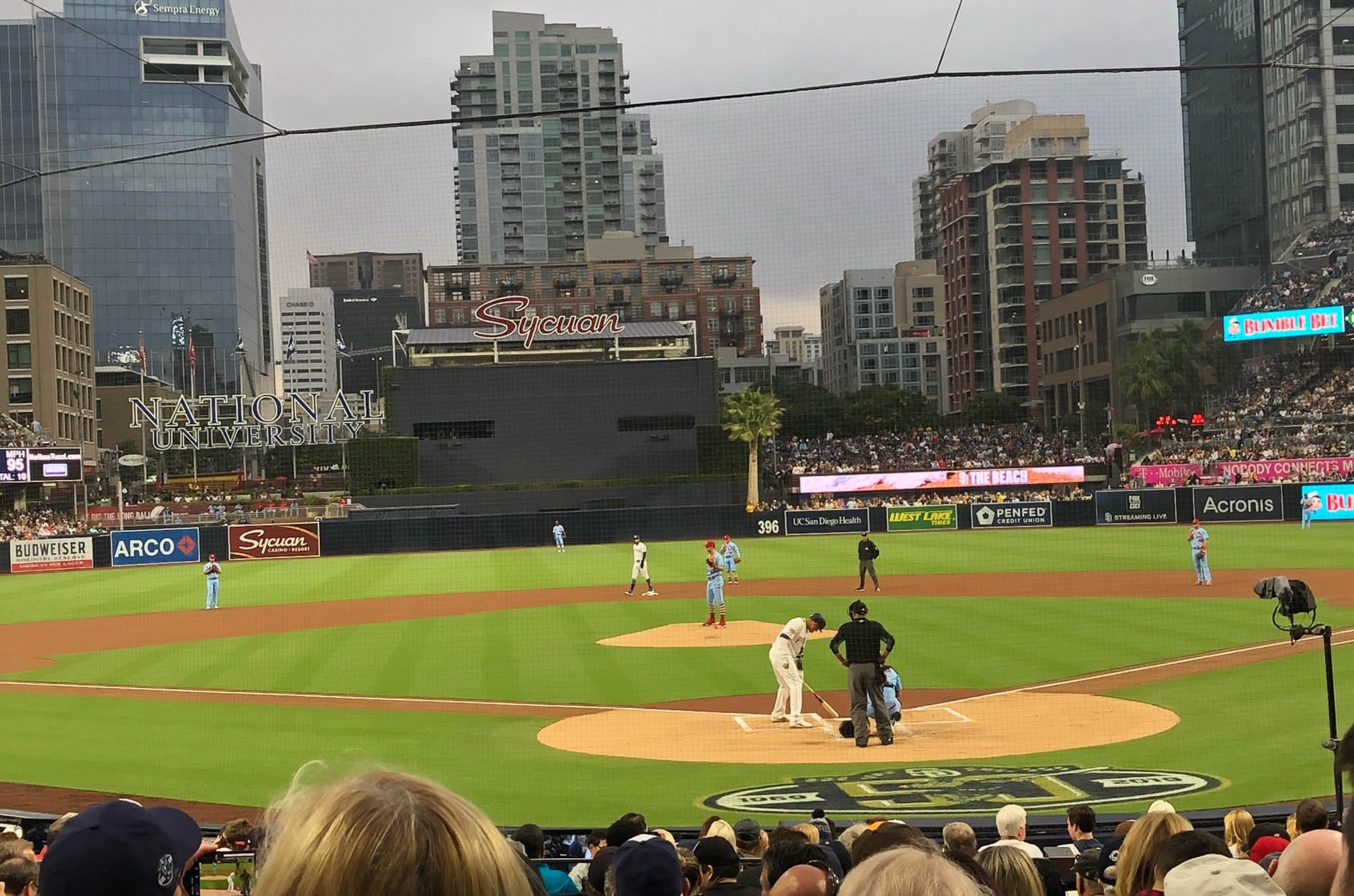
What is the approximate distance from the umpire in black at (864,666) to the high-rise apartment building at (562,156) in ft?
165

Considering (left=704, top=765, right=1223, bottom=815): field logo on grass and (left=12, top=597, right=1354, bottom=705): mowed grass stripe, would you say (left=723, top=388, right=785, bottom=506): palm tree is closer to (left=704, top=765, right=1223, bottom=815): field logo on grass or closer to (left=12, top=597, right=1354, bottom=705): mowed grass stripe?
(left=12, top=597, right=1354, bottom=705): mowed grass stripe

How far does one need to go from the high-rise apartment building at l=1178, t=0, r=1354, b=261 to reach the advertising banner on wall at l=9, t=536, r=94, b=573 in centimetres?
4168

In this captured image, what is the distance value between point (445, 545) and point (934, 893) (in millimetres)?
51532

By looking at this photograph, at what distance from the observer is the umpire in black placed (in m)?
14.2

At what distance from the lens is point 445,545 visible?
172 feet

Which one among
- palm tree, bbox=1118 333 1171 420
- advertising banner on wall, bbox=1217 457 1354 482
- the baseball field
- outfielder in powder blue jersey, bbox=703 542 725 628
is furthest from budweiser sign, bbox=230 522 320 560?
advertising banner on wall, bbox=1217 457 1354 482

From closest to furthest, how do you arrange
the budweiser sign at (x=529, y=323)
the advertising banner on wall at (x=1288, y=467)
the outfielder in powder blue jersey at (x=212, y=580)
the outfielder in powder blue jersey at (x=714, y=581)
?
the outfielder in powder blue jersey at (x=714, y=581) < the outfielder in powder blue jersey at (x=212, y=580) < the advertising banner on wall at (x=1288, y=467) < the budweiser sign at (x=529, y=323)

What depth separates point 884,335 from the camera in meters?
103

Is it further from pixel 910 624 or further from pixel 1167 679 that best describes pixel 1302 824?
pixel 910 624

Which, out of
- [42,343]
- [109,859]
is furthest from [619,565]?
[42,343]

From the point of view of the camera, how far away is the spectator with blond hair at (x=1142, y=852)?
4238 mm

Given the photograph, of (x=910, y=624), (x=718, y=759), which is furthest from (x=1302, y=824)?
(x=910, y=624)

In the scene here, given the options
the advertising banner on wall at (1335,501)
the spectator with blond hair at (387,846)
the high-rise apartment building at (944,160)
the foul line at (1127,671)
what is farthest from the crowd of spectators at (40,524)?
the spectator with blond hair at (387,846)

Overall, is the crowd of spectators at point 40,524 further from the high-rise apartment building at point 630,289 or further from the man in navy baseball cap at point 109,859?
the man in navy baseball cap at point 109,859
